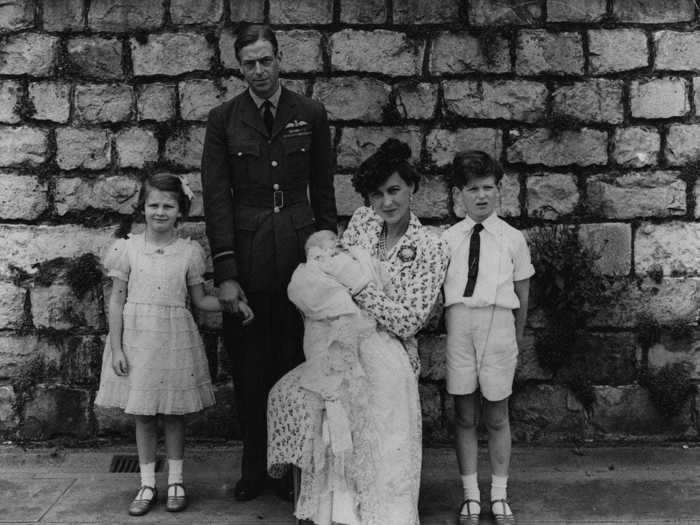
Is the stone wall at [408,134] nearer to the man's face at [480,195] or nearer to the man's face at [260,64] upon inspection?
the man's face at [260,64]

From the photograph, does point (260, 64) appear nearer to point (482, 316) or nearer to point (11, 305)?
point (482, 316)

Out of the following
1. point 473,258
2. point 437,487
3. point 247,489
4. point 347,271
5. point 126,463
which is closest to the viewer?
point 347,271

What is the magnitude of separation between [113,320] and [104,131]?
1294 mm

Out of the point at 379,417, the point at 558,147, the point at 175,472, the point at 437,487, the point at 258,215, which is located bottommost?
the point at 437,487

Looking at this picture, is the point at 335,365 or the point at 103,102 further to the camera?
the point at 103,102

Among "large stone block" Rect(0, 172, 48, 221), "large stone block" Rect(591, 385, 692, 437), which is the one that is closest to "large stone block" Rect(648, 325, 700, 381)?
"large stone block" Rect(591, 385, 692, 437)

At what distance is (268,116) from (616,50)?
2.01m

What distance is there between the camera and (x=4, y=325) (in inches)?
194

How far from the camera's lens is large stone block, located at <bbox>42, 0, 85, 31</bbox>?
4.79 meters

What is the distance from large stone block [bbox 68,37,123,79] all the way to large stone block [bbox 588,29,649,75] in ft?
8.51

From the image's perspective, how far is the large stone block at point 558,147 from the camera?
15.9 feet

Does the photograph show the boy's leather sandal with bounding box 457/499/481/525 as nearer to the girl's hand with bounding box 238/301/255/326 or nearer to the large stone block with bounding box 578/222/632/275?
the girl's hand with bounding box 238/301/255/326

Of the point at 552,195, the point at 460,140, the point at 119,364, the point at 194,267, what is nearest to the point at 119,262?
the point at 194,267

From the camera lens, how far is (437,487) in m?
4.45
